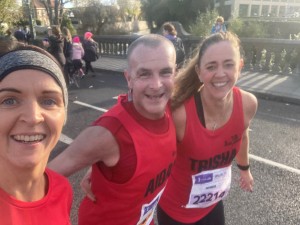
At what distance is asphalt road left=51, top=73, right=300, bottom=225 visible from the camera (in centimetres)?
345

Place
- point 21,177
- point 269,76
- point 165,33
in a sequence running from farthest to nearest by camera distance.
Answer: point 269,76 < point 165,33 < point 21,177

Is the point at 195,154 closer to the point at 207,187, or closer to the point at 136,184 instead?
the point at 207,187

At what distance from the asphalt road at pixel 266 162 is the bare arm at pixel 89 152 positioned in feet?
6.35

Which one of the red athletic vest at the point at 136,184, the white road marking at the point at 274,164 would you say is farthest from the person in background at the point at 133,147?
the white road marking at the point at 274,164

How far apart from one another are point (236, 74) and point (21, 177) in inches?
60.0

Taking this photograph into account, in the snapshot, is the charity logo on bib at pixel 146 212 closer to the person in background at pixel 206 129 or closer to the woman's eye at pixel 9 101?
A: the person in background at pixel 206 129

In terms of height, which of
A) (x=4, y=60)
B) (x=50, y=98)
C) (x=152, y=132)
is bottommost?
(x=152, y=132)

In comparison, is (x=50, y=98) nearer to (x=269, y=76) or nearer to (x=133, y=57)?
(x=133, y=57)

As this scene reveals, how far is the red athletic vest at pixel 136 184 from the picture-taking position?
1684mm

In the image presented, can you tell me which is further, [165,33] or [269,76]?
[269,76]

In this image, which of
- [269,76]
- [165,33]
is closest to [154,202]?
[165,33]

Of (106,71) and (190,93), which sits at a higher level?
(190,93)

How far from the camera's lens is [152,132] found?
5.77 feet

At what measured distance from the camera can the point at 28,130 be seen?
110cm
